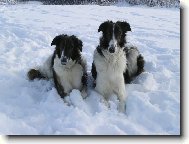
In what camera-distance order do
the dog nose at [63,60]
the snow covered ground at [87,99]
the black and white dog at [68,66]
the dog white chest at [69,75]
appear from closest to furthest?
the snow covered ground at [87,99] → the dog nose at [63,60] → the black and white dog at [68,66] → the dog white chest at [69,75]

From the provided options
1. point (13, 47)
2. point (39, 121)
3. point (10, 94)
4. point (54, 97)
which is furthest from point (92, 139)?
point (13, 47)

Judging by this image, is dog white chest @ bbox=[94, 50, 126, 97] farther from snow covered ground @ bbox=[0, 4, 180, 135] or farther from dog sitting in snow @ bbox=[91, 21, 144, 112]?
snow covered ground @ bbox=[0, 4, 180, 135]

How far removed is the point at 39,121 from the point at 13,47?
7096 mm

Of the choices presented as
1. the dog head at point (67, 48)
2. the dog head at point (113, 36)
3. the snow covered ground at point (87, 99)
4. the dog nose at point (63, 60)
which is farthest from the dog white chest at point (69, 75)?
the dog head at point (113, 36)

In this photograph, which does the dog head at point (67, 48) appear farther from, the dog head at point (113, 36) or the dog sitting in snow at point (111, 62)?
the dog head at point (113, 36)

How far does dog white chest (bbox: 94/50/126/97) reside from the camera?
338 inches

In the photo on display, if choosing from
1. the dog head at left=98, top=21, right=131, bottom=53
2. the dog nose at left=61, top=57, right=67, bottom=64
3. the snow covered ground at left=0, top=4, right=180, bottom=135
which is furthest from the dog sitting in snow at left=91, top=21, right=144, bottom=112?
the dog nose at left=61, top=57, right=67, bottom=64

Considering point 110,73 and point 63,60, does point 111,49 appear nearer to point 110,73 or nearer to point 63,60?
point 110,73

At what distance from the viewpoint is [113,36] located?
8227 mm

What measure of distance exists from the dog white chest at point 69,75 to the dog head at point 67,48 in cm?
20

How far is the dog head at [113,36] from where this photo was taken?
26.8 feet

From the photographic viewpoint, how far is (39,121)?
7.66m

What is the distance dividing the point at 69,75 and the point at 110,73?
3.13ft

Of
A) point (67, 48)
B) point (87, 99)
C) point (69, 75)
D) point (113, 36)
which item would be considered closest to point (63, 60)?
point (67, 48)
